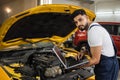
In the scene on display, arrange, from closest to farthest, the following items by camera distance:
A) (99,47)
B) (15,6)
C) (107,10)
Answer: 1. (99,47)
2. (15,6)
3. (107,10)

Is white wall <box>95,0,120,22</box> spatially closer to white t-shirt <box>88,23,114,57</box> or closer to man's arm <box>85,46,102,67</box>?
white t-shirt <box>88,23,114,57</box>

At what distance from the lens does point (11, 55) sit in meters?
3.60

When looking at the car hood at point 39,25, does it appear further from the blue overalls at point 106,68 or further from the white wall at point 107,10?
the white wall at point 107,10

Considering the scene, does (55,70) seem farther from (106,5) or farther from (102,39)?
(106,5)

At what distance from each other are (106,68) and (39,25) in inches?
54.7

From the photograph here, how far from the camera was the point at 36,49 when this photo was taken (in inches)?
149

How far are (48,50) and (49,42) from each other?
0.39m

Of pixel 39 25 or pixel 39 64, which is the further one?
pixel 39 25

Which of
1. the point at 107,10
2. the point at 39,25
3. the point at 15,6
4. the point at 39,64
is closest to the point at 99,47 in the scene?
the point at 39,64

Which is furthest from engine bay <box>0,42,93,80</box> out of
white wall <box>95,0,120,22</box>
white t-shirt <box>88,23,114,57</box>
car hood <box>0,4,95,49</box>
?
white wall <box>95,0,120,22</box>

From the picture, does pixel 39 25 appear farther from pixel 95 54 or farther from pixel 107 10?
pixel 107 10

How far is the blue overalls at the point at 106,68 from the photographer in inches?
119

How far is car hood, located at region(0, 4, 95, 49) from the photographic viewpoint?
3.35 m

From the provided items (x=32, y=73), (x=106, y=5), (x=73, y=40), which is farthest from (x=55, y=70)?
(x=106, y=5)
